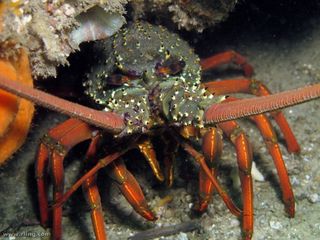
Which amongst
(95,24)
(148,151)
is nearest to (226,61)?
(148,151)

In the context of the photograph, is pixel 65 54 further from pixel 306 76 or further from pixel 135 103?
pixel 306 76

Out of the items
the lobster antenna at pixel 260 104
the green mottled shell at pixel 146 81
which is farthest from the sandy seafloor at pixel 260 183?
the lobster antenna at pixel 260 104

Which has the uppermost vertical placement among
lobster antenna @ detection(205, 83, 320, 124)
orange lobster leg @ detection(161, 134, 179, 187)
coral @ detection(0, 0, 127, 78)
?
coral @ detection(0, 0, 127, 78)

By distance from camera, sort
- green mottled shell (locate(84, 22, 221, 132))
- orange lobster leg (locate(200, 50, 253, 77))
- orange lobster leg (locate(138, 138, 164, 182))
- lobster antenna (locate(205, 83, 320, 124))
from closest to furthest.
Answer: lobster antenna (locate(205, 83, 320, 124)) < green mottled shell (locate(84, 22, 221, 132)) < orange lobster leg (locate(138, 138, 164, 182)) < orange lobster leg (locate(200, 50, 253, 77))

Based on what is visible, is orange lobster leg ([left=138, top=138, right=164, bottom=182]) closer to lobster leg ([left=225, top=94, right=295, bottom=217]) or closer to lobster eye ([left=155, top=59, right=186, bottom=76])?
lobster eye ([left=155, top=59, right=186, bottom=76])

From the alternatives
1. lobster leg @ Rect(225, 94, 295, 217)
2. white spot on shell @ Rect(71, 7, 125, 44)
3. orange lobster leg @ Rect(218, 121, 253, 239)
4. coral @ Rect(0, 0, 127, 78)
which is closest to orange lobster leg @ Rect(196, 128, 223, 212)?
orange lobster leg @ Rect(218, 121, 253, 239)

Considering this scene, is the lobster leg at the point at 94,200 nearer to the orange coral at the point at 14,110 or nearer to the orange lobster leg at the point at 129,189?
the orange lobster leg at the point at 129,189
